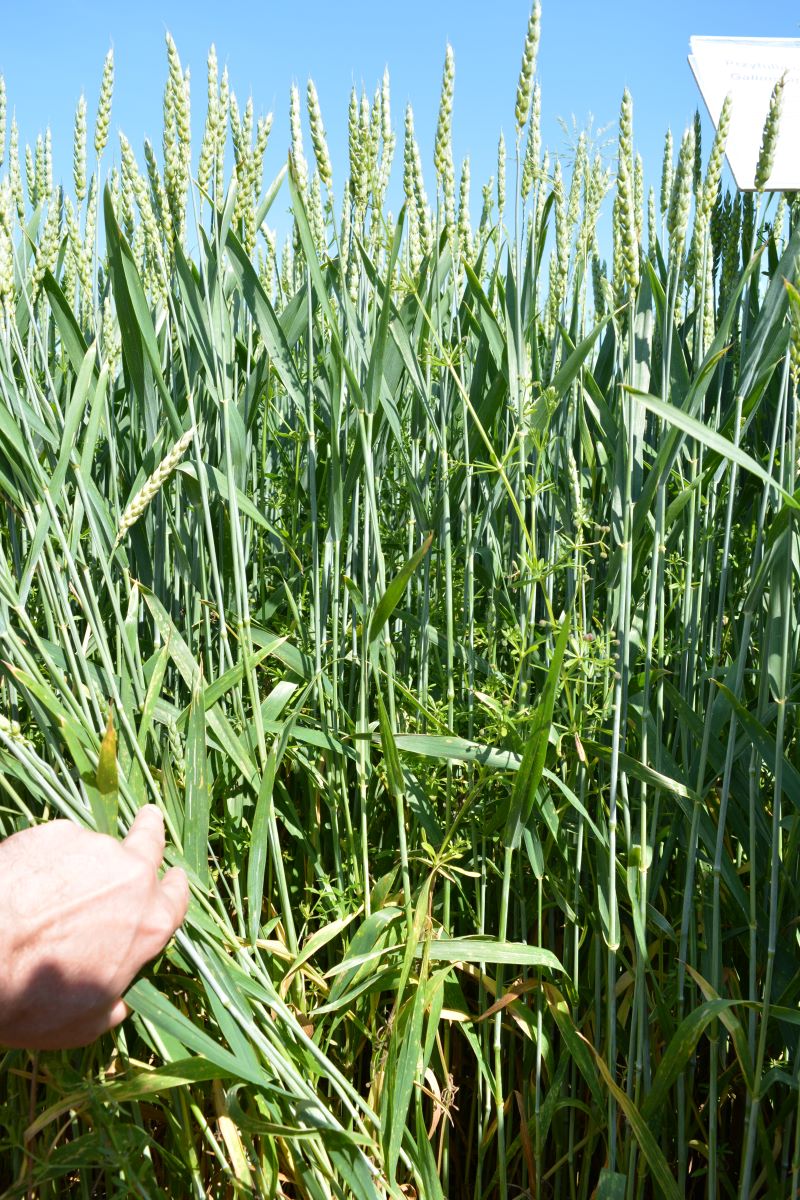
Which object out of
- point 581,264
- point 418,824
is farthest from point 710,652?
point 581,264

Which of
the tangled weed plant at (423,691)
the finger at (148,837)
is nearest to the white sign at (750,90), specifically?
the tangled weed plant at (423,691)

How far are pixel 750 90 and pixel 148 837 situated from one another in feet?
3.38

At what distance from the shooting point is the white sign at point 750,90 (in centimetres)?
99

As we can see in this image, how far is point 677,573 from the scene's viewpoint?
1.16 metres

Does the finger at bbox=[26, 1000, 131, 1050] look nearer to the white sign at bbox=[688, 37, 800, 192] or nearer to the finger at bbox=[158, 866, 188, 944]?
the finger at bbox=[158, 866, 188, 944]

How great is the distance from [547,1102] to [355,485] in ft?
2.24

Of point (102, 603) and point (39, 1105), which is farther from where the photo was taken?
point (102, 603)

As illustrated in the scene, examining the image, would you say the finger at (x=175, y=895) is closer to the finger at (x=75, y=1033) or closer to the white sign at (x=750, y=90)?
the finger at (x=75, y=1033)

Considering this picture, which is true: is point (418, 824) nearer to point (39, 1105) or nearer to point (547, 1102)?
point (547, 1102)

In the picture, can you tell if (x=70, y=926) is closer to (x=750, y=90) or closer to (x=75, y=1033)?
(x=75, y=1033)

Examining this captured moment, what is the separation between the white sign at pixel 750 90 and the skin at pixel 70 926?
0.86m

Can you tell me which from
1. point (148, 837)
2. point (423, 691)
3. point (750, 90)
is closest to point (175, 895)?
point (148, 837)

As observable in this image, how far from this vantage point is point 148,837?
2.68 feet

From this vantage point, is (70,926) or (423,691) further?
(423,691)
